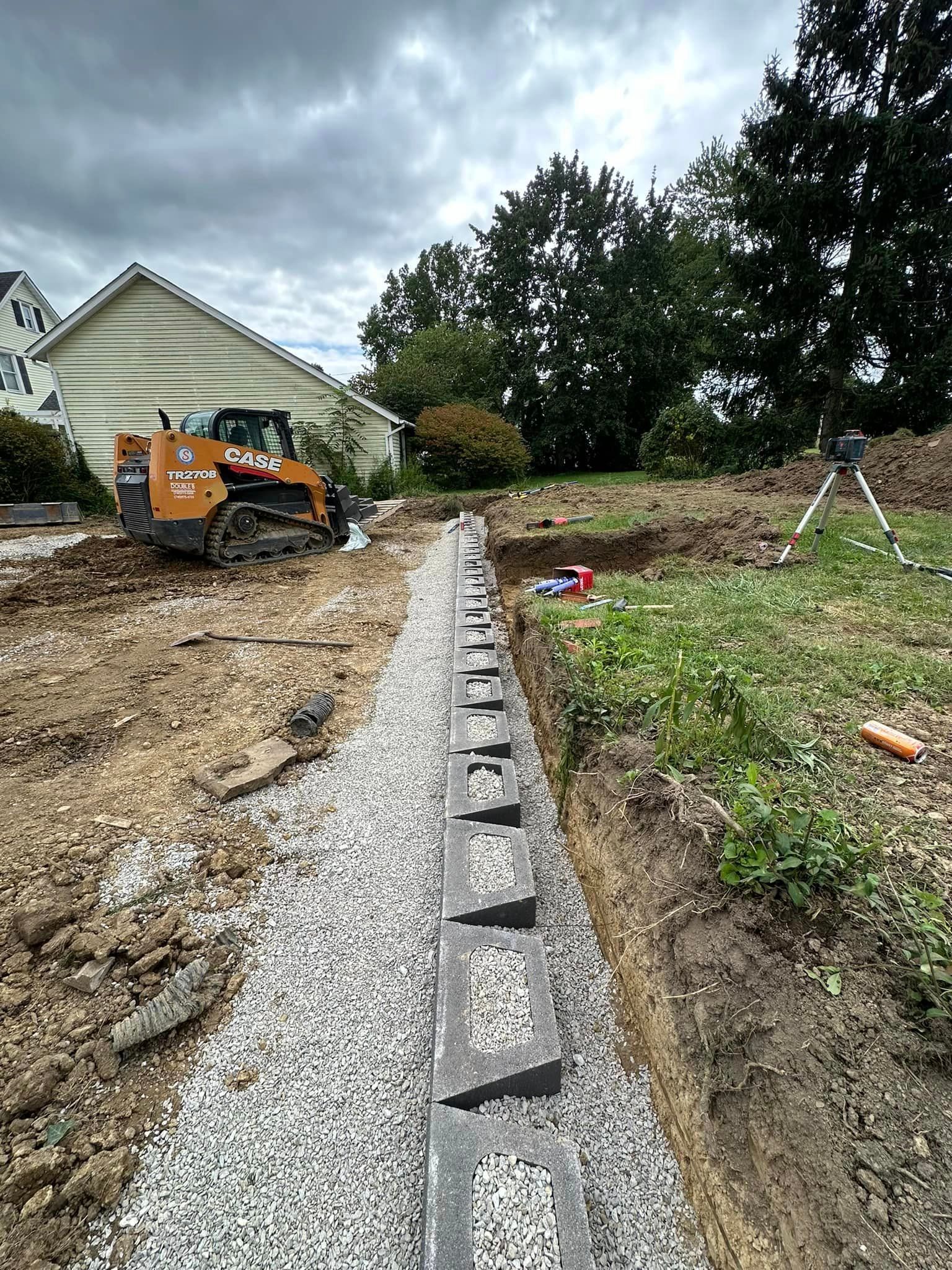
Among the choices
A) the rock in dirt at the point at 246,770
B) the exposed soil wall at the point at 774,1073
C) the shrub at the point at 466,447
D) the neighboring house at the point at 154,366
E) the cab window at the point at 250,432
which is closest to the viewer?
the exposed soil wall at the point at 774,1073

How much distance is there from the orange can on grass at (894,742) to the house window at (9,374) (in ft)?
92.0

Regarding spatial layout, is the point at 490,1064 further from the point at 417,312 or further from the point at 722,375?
the point at 417,312

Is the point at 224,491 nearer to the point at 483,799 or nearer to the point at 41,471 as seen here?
the point at 483,799

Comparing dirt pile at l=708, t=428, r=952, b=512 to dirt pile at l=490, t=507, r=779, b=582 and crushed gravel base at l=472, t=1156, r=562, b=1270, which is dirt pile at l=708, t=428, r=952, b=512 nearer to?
dirt pile at l=490, t=507, r=779, b=582

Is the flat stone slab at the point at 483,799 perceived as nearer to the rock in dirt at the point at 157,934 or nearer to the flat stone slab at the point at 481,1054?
the flat stone slab at the point at 481,1054

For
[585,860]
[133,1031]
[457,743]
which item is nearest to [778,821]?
[585,860]

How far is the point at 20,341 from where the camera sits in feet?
65.8

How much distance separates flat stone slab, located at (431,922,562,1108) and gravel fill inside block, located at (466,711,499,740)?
53.1 inches

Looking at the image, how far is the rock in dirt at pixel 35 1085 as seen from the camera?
1360 millimetres

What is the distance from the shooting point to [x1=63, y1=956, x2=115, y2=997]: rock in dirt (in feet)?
5.50

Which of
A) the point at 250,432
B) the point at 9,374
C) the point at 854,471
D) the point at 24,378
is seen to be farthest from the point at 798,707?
the point at 24,378

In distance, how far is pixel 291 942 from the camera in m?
1.86

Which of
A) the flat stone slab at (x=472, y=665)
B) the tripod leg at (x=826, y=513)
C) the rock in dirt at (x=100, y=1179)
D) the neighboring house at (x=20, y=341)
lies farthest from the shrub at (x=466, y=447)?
the rock in dirt at (x=100, y=1179)

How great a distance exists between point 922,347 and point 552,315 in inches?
580
